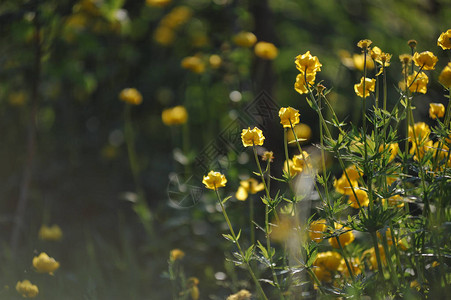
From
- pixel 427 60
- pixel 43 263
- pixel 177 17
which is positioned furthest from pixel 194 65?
pixel 427 60

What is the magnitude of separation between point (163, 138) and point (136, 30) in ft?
1.94

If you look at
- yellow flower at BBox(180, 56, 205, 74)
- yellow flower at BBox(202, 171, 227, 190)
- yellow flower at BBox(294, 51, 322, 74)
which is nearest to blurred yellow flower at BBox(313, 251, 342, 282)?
yellow flower at BBox(202, 171, 227, 190)

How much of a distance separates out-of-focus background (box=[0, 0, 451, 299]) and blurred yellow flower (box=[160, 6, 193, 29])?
1 centimetres

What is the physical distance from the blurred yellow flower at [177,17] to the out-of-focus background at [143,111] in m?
0.01

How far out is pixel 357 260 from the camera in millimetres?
1281

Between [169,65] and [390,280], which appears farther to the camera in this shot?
[169,65]

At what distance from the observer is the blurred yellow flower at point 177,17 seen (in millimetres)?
2580

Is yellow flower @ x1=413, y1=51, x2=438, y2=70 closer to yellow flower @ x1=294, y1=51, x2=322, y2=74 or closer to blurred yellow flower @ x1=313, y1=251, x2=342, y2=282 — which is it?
yellow flower @ x1=294, y1=51, x2=322, y2=74

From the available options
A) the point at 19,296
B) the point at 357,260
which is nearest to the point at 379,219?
the point at 357,260

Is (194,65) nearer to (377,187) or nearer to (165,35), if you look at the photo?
(165,35)

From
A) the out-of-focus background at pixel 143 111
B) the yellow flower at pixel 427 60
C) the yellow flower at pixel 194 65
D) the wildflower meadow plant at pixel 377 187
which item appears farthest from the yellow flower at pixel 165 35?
the yellow flower at pixel 427 60

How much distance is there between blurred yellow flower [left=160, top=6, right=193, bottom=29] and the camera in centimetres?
258

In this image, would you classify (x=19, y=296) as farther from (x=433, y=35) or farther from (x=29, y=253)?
(x=433, y=35)

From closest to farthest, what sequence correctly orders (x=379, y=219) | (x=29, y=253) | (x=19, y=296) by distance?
(x=379, y=219) → (x=19, y=296) → (x=29, y=253)
